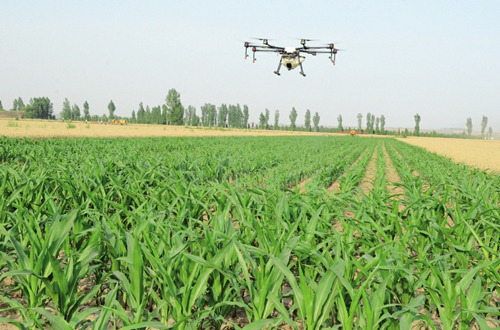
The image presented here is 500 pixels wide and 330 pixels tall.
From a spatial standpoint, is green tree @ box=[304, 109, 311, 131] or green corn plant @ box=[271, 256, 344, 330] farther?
green tree @ box=[304, 109, 311, 131]

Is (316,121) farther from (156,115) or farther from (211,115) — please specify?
(156,115)

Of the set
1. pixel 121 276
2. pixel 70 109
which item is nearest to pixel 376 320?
pixel 121 276

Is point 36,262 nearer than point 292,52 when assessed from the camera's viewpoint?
Yes

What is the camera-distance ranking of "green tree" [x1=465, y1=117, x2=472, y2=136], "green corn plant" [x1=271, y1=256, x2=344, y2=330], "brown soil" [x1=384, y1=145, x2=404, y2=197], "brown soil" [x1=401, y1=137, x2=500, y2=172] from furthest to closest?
1. "green tree" [x1=465, y1=117, x2=472, y2=136]
2. "brown soil" [x1=401, y1=137, x2=500, y2=172]
3. "brown soil" [x1=384, y1=145, x2=404, y2=197]
4. "green corn plant" [x1=271, y1=256, x2=344, y2=330]

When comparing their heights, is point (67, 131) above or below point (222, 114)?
below

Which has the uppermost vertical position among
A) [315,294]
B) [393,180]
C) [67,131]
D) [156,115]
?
[156,115]

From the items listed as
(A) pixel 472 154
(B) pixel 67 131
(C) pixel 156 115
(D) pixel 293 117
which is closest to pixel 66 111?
(C) pixel 156 115

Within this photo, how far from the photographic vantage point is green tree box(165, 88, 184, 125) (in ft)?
312

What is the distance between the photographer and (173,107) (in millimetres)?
96312

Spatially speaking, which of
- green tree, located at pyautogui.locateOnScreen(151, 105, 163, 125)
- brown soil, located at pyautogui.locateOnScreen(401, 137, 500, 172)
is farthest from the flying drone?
green tree, located at pyautogui.locateOnScreen(151, 105, 163, 125)

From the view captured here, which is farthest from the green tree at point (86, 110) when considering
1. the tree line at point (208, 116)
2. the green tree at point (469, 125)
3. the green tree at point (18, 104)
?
the green tree at point (469, 125)

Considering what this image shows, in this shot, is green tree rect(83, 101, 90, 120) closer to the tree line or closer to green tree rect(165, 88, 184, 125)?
the tree line

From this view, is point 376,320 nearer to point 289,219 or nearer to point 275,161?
point 289,219

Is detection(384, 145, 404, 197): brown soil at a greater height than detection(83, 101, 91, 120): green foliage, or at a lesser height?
lesser
